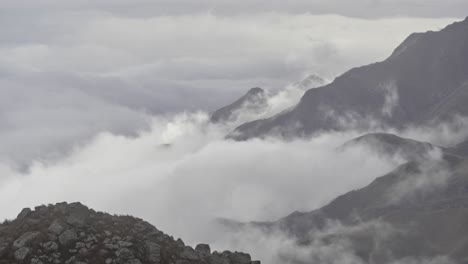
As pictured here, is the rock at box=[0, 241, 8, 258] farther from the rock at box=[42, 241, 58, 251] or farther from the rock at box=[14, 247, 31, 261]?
the rock at box=[42, 241, 58, 251]

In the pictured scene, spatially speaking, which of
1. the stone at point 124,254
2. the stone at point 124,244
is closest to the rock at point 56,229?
the stone at point 124,244

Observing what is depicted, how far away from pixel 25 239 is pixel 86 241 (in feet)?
27.7

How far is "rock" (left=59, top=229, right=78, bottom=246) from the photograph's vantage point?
264 feet

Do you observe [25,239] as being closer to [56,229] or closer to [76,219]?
[56,229]

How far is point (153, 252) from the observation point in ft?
272

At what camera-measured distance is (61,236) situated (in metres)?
80.8

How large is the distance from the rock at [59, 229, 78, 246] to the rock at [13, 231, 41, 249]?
3.52 m

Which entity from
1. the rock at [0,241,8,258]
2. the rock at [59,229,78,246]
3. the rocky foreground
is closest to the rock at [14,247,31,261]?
the rocky foreground

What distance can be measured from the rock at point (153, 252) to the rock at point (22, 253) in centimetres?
1651

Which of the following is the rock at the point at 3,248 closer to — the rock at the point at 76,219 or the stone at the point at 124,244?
the rock at the point at 76,219

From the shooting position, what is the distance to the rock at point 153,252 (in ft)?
270

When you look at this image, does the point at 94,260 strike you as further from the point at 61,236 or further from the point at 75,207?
the point at 75,207

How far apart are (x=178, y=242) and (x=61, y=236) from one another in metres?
18.1

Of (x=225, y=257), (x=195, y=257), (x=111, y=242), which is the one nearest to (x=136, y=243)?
(x=111, y=242)
